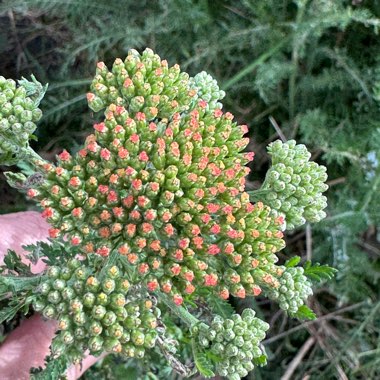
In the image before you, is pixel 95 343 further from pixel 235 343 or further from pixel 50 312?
pixel 235 343

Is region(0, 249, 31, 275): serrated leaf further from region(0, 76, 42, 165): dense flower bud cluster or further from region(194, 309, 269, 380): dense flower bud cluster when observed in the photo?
region(194, 309, 269, 380): dense flower bud cluster

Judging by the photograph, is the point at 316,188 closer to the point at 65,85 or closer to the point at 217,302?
the point at 217,302

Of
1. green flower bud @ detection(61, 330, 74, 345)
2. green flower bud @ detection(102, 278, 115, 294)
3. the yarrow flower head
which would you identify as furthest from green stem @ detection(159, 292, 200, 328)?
green flower bud @ detection(61, 330, 74, 345)

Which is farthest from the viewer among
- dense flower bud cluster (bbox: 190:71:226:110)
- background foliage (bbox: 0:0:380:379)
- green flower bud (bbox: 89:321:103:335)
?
background foliage (bbox: 0:0:380:379)

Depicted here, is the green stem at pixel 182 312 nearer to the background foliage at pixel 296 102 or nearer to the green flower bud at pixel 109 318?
the green flower bud at pixel 109 318

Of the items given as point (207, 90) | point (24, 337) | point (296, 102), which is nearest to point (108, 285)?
point (207, 90)

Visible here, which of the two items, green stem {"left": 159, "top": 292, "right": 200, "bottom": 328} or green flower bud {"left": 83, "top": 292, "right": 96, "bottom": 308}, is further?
green stem {"left": 159, "top": 292, "right": 200, "bottom": 328}
